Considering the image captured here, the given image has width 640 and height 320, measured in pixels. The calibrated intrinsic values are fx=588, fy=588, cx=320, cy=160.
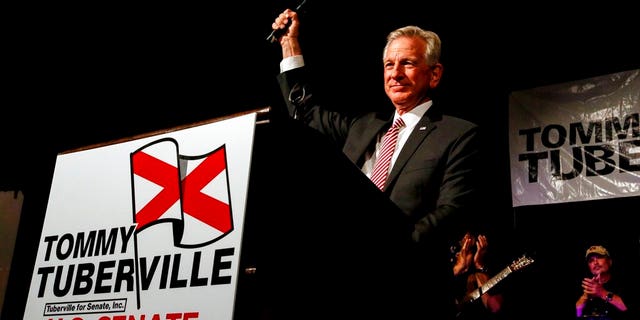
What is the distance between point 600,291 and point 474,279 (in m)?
1.02

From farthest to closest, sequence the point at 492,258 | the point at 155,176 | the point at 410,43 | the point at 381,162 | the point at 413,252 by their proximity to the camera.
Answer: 1. the point at 492,258
2. the point at 410,43
3. the point at 381,162
4. the point at 413,252
5. the point at 155,176

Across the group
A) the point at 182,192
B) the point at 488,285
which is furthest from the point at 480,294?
the point at 182,192

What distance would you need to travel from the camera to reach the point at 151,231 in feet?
2.99

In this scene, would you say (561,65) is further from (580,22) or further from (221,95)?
(221,95)

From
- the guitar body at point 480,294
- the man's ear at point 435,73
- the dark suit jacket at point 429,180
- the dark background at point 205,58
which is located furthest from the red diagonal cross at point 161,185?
the guitar body at point 480,294

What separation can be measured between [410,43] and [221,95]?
191 cm

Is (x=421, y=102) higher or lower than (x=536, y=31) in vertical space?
lower

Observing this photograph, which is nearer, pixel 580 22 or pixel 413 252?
pixel 413 252

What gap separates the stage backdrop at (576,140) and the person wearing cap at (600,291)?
881 millimetres

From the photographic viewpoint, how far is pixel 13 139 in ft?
11.1

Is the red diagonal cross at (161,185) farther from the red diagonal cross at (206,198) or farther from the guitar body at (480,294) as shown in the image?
the guitar body at (480,294)

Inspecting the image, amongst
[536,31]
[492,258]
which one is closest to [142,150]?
[536,31]

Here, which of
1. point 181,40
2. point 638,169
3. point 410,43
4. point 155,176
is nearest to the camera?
point 155,176

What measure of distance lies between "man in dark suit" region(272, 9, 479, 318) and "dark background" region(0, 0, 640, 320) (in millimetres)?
1313
